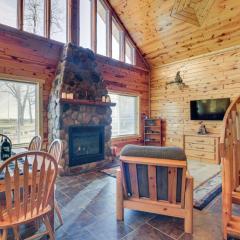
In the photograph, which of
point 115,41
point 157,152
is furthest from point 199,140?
point 115,41

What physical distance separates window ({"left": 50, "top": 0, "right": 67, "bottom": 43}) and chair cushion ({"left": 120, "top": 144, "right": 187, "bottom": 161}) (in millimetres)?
4018

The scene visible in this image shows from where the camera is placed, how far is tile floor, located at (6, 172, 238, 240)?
2.00 metres

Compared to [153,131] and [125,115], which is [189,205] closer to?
[125,115]

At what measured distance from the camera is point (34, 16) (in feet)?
14.9

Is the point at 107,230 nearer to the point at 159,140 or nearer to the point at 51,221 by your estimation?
the point at 51,221

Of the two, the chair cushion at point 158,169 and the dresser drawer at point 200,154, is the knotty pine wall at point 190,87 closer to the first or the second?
the dresser drawer at point 200,154

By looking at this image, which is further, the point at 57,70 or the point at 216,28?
the point at 216,28

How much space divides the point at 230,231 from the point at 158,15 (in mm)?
5355

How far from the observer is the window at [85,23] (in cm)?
536

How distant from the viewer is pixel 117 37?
6.40 metres

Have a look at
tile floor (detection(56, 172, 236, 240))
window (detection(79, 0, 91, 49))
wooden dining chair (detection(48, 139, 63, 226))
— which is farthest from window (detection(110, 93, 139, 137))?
wooden dining chair (detection(48, 139, 63, 226))

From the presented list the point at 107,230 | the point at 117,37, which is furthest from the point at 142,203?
the point at 117,37

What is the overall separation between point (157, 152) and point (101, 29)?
5.09 metres

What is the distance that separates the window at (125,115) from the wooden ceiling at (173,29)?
6.04 feet
